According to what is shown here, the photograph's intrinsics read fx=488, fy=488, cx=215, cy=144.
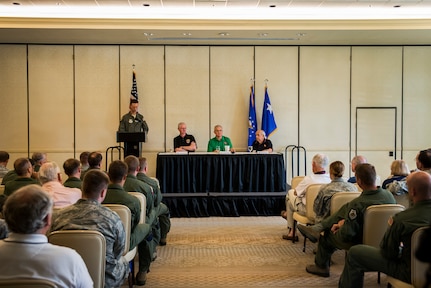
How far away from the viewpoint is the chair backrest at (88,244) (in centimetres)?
296

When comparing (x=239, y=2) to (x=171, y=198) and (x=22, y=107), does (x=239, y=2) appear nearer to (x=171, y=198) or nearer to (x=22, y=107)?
(x=171, y=198)

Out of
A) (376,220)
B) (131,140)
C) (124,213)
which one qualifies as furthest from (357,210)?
(131,140)

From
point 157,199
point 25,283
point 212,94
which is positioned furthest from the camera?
point 212,94

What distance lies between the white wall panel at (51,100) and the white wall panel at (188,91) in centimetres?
217

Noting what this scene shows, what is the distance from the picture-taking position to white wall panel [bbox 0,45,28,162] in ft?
34.9

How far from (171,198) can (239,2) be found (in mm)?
3576

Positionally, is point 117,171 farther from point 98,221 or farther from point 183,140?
point 183,140

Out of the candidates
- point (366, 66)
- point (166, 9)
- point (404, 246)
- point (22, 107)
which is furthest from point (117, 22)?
point (404, 246)

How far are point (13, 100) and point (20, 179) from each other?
241 inches

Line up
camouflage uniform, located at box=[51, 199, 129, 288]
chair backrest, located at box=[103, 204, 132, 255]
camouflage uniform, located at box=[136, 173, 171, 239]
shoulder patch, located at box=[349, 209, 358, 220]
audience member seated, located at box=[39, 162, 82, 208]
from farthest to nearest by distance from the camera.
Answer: camouflage uniform, located at box=[136, 173, 171, 239] < audience member seated, located at box=[39, 162, 82, 208] < shoulder patch, located at box=[349, 209, 358, 220] < chair backrest, located at box=[103, 204, 132, 255] < camouflage uniform, located at box=[51, 199, 129, 288]

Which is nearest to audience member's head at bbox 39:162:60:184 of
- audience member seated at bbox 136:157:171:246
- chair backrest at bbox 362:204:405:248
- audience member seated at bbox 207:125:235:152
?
audience member seated at bbox 136:157:171:246

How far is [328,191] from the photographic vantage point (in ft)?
16.5

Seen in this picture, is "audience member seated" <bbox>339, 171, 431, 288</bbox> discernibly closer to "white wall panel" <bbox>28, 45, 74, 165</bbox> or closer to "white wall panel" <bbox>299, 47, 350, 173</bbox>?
"white wall panel" <bbox>299, 47, 350, 173</bbox>

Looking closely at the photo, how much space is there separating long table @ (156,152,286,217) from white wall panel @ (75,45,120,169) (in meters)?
2.81
